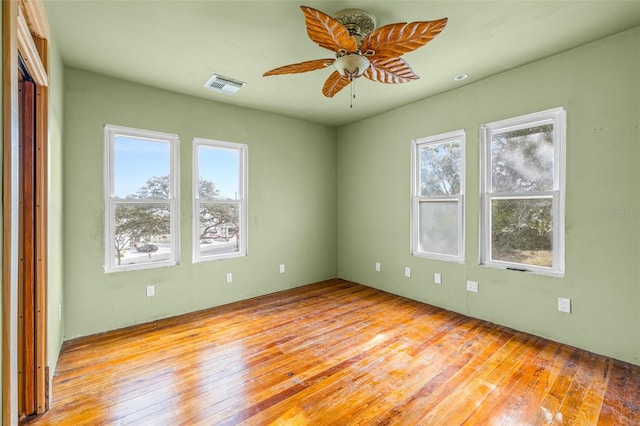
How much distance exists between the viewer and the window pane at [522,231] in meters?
2.98

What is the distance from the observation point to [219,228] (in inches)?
159

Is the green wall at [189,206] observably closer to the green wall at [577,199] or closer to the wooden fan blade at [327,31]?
the green wall at [577,199]

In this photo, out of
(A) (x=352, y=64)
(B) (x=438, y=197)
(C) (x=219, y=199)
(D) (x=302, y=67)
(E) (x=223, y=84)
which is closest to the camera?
(A) (x=352, y=64)

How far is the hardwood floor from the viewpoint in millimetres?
1922

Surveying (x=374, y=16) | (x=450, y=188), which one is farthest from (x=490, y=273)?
(x=374, y=16)

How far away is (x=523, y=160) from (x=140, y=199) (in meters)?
4.10

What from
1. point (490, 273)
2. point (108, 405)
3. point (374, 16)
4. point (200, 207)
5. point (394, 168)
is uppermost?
point (374, 16)

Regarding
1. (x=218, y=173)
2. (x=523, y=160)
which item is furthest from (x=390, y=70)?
(x=218, y=173)

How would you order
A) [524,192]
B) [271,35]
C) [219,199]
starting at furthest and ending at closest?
[219,199]
[524,192]
[271,35]

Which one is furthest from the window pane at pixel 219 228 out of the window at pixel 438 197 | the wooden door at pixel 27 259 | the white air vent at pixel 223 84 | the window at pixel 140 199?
the window at pixel 438 197

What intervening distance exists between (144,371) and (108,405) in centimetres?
41

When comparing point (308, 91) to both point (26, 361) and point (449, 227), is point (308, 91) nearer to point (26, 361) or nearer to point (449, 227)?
point (449, 227)

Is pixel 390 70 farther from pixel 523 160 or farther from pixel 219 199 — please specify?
pixel 219 199

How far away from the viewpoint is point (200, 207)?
385cm
